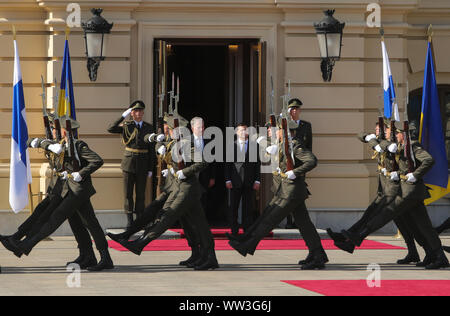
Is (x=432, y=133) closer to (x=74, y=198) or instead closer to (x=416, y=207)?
(x=416, y=207)

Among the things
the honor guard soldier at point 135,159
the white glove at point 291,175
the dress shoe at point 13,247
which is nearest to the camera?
the dress shoe at point 13,247

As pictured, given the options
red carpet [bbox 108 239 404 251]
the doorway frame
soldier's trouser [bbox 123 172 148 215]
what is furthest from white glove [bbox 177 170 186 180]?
the doorway frame

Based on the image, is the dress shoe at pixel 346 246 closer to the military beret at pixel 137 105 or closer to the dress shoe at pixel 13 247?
the dress shoe at pixel 13 247

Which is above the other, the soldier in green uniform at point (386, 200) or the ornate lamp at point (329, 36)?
the ornate lamp at point (329, 36)

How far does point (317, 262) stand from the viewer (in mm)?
13281

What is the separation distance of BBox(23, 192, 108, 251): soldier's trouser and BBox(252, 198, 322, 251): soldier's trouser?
1.67 m

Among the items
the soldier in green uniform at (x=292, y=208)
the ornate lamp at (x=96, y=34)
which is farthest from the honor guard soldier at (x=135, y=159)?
the soldier in green uniform at (x=292, y=208)

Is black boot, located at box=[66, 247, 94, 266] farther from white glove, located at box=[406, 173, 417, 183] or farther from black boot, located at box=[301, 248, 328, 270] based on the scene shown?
white glove, located at box=[406, 173, 417, 183]

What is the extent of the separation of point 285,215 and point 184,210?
1074mm

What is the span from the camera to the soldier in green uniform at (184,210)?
13.0 meters

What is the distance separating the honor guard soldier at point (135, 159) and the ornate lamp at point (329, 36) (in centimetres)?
263

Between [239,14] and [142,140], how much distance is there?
2.35m

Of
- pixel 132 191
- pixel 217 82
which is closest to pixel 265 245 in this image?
pixel 132 191

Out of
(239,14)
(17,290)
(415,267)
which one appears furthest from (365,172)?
(17,290)
